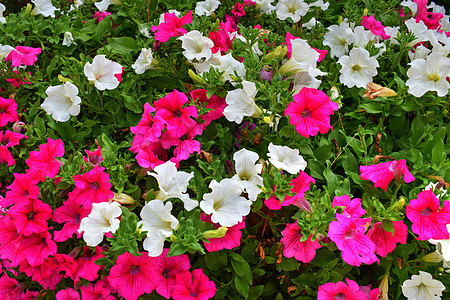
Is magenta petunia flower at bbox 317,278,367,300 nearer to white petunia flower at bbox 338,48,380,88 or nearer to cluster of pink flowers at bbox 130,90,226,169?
cluster of pink flowers at bbox 130,90,226,169

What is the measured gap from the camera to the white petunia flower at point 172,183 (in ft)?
3.72

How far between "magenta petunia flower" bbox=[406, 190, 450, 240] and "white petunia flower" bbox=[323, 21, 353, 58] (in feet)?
2.55

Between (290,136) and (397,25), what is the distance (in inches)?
42.1

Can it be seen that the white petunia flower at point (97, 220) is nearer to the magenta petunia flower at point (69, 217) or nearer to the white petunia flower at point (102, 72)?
the magenta petunia flower at point (69, 217)

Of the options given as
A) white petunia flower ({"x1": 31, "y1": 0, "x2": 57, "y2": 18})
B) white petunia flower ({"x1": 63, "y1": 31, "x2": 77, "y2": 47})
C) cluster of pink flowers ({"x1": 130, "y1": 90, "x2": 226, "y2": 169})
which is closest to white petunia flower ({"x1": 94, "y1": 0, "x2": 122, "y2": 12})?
white petunia flower ({"x1": 63, "y1": 31, "x2": 77, "y2": 47})

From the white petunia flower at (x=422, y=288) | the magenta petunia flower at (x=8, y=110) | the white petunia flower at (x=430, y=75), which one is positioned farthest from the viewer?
the magenta petunia flower at (x=8, y=110)

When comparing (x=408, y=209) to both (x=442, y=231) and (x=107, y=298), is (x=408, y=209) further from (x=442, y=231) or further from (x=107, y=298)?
(x=107, y=298)

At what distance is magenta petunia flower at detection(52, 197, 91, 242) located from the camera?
3.98ft

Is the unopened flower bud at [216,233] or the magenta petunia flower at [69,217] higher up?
the unopened flower bud at [216,233]

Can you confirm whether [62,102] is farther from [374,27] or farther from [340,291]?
[374,27]

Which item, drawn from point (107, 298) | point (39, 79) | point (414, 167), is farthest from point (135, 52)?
point (414, 167)

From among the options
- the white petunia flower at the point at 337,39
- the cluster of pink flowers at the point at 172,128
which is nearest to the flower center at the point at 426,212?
the cluster of pink flowers at the point at 172,128

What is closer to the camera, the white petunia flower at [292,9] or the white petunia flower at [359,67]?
the white petunia flower at [359,67]

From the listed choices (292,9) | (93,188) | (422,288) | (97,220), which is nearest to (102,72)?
(93,188)
